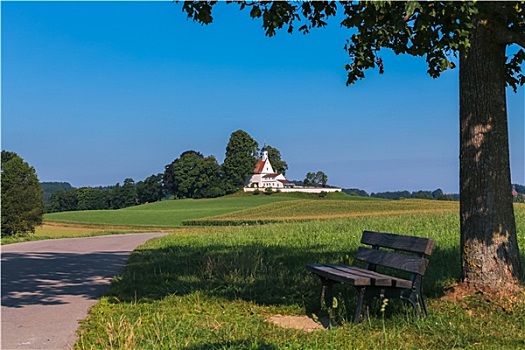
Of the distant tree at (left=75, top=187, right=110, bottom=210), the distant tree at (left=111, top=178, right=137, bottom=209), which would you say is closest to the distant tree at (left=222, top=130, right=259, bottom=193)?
the distant tree at (left=111, top=178, right=137, bottom=209)

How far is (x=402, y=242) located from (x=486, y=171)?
1346 mm

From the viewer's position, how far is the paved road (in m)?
6.39

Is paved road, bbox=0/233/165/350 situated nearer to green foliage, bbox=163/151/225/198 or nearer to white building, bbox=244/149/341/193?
green foliage, bbox=163/151/225/198

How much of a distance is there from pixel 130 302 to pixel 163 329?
2.06 metres

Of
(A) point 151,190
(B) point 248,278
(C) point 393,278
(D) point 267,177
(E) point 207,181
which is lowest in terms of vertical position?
(B) point 248,278

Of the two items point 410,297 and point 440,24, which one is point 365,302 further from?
point 440,24

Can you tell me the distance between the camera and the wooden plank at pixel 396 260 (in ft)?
A: 20.8

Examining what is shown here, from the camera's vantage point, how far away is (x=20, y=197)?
41531mm

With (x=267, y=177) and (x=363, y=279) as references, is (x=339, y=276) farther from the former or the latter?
(x=267, y=177)

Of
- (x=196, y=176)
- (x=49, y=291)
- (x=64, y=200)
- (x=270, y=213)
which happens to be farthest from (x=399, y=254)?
(x=64, y=200)

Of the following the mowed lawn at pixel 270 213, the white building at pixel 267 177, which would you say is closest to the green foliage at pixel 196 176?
the white building at pixel 267 177

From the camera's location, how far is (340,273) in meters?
6.68

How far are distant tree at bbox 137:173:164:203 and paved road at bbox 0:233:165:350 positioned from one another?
8947 cm

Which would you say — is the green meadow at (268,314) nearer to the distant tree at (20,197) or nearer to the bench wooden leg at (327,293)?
the bench wooden leg at (327,293)
